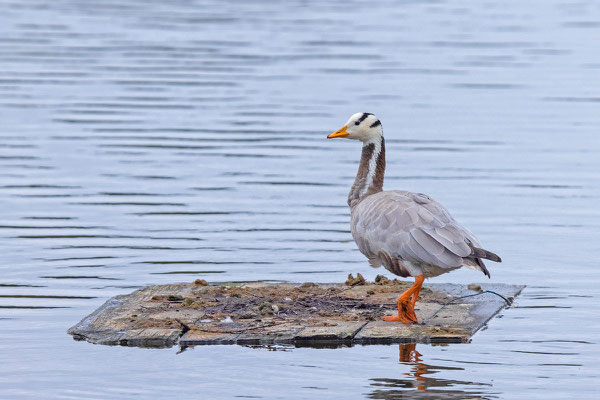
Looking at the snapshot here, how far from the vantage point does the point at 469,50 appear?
3903 centimetres

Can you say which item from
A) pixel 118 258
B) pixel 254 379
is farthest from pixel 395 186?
pixel 254 379

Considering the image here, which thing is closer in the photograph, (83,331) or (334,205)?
(83,331)

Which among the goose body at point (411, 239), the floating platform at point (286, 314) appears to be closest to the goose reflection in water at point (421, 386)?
the floating platform at point (286, 314)

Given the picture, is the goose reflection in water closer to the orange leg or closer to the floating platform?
the floating platform

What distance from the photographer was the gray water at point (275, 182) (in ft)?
35.4

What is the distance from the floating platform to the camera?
11.5 metres

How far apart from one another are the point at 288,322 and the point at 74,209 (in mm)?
7047

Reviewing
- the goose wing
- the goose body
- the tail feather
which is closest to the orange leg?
the goose body

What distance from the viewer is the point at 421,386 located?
10.3m

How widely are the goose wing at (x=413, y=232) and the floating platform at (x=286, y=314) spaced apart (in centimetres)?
65

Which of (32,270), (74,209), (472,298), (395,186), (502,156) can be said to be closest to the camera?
(472,298)

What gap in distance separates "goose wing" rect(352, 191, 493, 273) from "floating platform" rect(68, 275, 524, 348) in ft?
2.13

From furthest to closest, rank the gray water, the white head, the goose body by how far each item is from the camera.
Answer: the white head, the goose body, the gray water

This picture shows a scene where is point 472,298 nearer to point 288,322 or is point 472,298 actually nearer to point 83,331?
point 288,322
